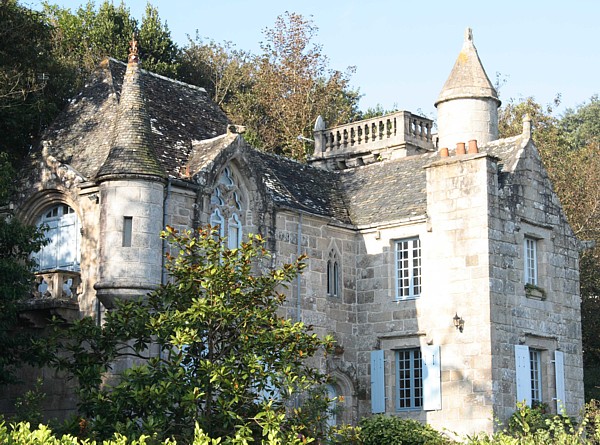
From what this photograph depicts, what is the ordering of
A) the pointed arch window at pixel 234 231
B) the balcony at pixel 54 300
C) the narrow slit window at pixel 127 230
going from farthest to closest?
the pointed arch window at pixel 234 231 < the balcony at pixel 54 300 < the narrow slit window at pixel 127 230

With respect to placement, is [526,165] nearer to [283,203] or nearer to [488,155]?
[488,155]

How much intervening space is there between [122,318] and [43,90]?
12305mm

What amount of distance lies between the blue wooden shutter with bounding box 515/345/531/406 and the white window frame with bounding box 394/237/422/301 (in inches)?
117

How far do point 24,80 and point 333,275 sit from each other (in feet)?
30.8

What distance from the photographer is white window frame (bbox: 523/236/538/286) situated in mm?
28516

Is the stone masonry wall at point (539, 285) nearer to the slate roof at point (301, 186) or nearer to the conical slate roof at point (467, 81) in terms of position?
the conical slate roof at point (467, 81)

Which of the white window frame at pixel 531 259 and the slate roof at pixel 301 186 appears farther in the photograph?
the slate roof at pixel 301 186

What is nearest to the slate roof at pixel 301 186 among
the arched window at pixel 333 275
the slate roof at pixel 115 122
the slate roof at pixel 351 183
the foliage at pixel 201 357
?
the slate roof at pixel 351 183

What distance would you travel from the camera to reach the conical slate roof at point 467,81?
29.9m

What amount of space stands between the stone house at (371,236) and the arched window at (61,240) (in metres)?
0.04

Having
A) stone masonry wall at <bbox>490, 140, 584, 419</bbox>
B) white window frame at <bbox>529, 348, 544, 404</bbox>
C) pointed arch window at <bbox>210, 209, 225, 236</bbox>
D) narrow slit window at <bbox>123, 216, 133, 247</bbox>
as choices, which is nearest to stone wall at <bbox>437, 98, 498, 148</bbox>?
stone masonry wall at <bbox>490, 140, 584, 419</bbox>

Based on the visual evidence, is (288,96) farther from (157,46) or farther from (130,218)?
(130,218)

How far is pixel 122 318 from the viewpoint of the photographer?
19516 millimetres

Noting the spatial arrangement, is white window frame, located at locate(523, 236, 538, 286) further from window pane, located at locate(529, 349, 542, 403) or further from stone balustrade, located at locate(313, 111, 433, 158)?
stone balustrade, located at locate(313, 111, 433, 158)
